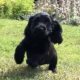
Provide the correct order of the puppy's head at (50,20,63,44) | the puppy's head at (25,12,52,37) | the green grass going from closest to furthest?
the puppy's head at (25,12,52,37)
the green grass
the puppy's head at (50,20,63,44)

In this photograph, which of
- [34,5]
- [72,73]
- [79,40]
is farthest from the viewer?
[34,5]

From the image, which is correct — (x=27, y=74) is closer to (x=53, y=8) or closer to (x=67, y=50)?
(x=67, y=50)

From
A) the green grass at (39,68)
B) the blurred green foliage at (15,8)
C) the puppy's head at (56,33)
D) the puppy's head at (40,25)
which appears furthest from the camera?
the blurred green foliage at (15,8)

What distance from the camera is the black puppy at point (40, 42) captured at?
8.08 metres

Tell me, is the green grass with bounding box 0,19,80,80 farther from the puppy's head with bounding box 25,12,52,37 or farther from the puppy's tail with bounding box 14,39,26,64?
the puppy's head with bounding box 25,12,52,37

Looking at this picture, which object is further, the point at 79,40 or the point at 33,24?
the point at 79,40

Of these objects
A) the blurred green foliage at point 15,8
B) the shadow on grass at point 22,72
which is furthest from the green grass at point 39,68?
the blurred green foliage at point 15,8

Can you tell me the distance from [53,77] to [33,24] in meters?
1.00

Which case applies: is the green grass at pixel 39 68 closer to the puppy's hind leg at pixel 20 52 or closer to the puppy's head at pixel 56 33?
the puppy's hind leg at pixel 20 52

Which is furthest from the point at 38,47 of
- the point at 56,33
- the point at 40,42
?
the point at 56,33

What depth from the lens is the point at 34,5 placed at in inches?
814

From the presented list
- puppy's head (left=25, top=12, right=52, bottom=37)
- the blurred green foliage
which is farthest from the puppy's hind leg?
the blurred green foliage

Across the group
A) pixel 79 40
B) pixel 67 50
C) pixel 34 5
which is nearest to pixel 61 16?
pixel 34 5

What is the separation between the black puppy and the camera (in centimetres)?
808
